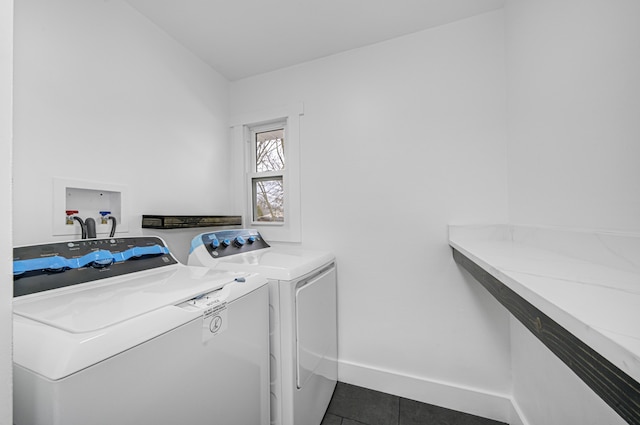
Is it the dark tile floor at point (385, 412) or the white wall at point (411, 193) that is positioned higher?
the white wall at point (411, 193)

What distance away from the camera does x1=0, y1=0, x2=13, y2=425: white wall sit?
369 millimetres

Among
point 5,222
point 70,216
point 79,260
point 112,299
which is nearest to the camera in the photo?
point 5,222

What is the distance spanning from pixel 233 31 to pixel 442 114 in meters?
1.54

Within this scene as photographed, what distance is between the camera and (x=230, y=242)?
1590 millimetres

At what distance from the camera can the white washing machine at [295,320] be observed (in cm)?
113

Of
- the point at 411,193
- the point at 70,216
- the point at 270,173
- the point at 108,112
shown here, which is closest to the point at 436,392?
the point at 411,193

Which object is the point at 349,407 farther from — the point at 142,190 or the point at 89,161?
the point at 89,161

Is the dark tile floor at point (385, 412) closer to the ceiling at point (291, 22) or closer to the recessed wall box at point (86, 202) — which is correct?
the recessed wall box at point (86, 202)

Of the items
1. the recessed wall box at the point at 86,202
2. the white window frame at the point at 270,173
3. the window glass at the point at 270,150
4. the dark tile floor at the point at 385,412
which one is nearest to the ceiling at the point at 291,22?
the white window frame at the point at 270,173

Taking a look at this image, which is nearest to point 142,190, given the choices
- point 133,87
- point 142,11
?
point 133,87

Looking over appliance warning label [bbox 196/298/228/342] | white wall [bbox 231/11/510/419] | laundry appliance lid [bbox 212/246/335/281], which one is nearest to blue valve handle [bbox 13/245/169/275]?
laundry appliance lid [bbox 212/246/335/281]

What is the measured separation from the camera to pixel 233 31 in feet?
5.34

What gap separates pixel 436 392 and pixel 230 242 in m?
1.67

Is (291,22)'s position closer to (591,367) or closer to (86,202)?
(86,202)
